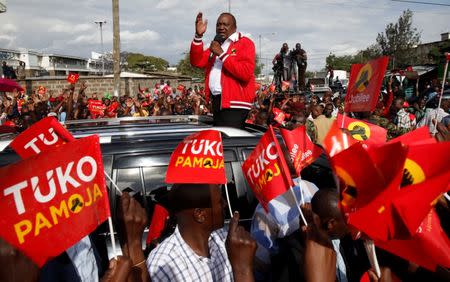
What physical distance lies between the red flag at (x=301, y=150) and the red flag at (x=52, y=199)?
1424 mm

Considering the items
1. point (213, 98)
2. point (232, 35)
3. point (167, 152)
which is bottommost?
point (167, 152)

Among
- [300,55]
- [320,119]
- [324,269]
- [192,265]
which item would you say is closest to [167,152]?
[192,265]

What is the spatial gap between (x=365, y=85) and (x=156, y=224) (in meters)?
2.79

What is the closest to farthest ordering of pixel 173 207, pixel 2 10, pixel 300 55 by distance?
pixel 173 207, pixel 300 55, pixel 2 10

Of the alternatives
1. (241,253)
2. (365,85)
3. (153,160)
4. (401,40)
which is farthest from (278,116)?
(401,40)

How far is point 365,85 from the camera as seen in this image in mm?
4449

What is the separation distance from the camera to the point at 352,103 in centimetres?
463

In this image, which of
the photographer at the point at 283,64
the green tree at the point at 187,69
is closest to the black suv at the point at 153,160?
the photographer at the point at 283,64

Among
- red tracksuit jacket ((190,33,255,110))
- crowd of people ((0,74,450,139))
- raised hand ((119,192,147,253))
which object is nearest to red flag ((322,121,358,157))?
raised hand ((119,192,147,253))

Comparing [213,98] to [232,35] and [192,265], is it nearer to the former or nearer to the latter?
[232,35]

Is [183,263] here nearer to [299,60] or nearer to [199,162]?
[199,162]

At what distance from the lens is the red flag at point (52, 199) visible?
1.47 m

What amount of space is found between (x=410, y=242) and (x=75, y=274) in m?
1.52

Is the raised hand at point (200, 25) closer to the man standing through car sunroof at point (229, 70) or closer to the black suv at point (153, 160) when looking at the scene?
the man standing through car sunroof at point (229, 70)
